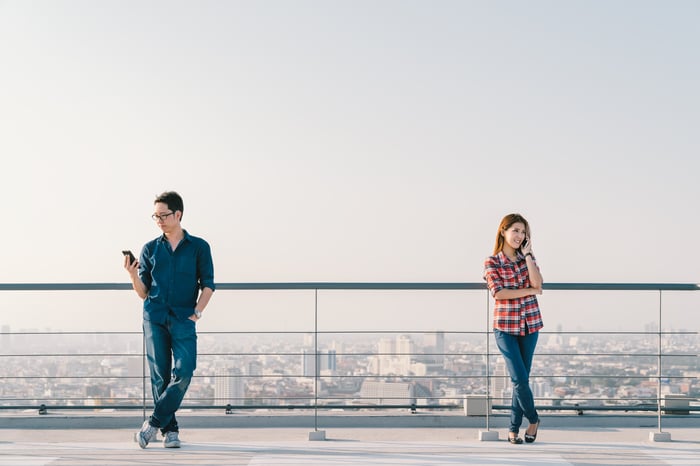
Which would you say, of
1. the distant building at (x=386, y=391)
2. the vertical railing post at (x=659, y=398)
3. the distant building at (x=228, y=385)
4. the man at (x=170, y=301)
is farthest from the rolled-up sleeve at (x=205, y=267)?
the vertical railing post at (x=659, y=398)

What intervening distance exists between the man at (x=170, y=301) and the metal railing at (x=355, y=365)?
0.40 metres

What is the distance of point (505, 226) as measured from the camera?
16.6 feet

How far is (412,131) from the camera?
16.2 m

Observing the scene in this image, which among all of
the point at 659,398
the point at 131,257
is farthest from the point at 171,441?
the point at 659,398

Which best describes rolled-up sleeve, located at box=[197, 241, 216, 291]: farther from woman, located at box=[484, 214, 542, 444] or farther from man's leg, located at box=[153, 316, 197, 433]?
woman, located at box=[484, 214, 542, 444]

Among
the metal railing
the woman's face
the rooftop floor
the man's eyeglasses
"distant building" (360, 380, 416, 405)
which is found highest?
the man's eyeglasses

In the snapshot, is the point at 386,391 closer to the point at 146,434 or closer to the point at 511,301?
the point at 511,301

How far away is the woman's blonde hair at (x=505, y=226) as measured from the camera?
16.5 feet

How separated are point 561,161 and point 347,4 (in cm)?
616

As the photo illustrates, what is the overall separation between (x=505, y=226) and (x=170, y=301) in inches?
69.1

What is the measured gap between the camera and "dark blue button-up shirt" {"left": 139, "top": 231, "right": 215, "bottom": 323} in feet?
16.0

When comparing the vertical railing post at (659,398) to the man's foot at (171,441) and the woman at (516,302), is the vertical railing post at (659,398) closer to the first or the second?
the woman at (516,302)

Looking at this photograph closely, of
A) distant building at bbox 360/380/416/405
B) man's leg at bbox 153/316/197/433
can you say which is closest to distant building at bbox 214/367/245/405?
distant building at bbox 360/380/416/405

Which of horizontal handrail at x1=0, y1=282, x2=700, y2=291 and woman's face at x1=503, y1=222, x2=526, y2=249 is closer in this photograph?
woman's face at x1=503, y1=222, x2=526, y2=249
